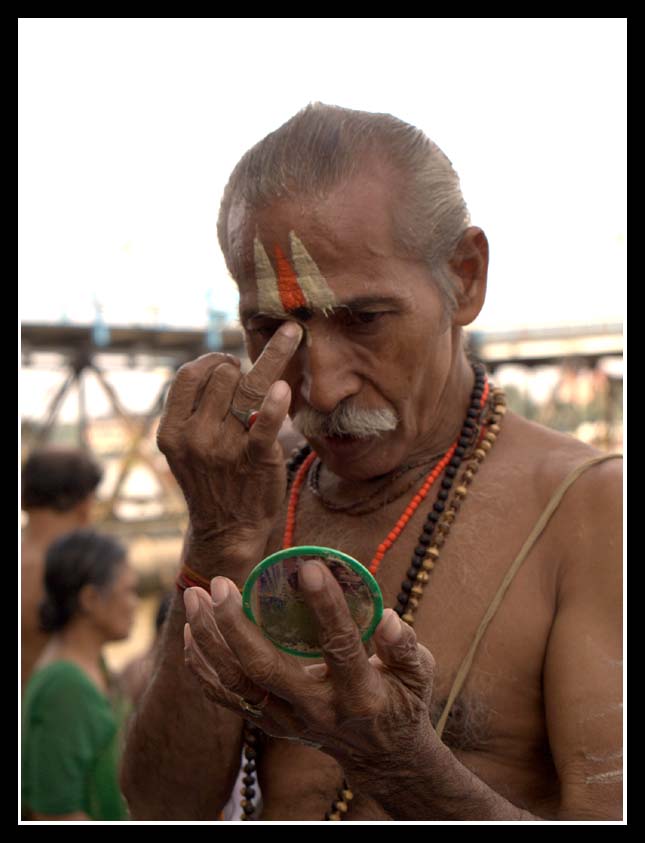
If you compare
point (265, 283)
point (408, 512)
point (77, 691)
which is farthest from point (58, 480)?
point (265, 283)

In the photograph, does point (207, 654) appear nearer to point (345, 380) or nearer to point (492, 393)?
point (345, 380)

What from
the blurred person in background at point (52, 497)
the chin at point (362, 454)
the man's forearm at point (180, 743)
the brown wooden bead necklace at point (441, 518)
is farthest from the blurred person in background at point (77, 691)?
the chin at point (362, 454)

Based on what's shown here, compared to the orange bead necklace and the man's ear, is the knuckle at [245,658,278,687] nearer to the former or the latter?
the orange bead necklace

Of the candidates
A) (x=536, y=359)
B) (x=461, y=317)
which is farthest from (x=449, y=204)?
(x=536, y=359)

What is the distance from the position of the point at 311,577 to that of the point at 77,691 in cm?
284

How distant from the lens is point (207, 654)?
65.9 inches

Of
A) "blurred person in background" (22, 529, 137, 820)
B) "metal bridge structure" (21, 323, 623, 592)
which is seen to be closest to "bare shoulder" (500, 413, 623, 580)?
"blurred person in background" (22, 529, 137, 820)

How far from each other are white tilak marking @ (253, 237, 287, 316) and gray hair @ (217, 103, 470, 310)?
65mm

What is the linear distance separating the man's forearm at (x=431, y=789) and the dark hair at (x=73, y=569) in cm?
282

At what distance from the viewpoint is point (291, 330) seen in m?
2.00

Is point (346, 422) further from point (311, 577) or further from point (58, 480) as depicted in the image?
point (58, 480)

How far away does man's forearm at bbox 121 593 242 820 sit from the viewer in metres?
2.21

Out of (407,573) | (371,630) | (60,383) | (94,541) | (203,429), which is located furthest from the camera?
(60,383)

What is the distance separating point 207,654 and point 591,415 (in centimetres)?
1600
